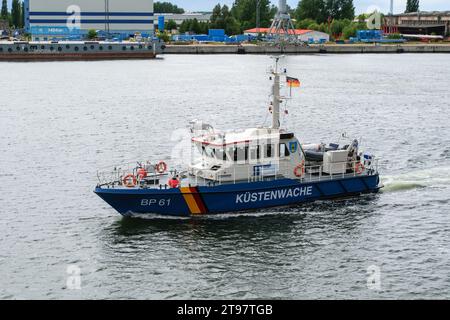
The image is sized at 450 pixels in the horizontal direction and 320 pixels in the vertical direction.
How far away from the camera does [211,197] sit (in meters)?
36.8

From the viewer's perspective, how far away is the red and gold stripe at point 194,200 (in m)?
36.4

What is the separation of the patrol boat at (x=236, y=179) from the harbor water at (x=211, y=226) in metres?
0.71

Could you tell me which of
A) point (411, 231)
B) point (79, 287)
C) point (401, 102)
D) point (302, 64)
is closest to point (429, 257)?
point (411, 231)

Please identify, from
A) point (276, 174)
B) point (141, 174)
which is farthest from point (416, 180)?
point (141, 174)

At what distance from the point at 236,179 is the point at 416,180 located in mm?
14144

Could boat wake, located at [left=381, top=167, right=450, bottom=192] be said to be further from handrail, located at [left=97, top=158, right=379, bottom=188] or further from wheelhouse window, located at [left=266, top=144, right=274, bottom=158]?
wheelhouse window, located at [left=266, top=144, right=274, bottom=158]

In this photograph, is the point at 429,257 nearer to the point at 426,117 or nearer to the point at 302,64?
the point at 426,117

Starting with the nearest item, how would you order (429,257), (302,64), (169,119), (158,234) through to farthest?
(429,257) < (158,234) < (169,119) < (302,64)

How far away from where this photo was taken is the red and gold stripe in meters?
36.4

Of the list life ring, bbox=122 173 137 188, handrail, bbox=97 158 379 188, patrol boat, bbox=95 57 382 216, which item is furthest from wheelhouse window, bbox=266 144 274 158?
life ring, bbox=122 173 137 188

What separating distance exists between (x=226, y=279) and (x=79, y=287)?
5.80m

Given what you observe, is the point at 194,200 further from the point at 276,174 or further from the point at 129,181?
the point at 276,174

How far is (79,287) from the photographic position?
28891 millimetres

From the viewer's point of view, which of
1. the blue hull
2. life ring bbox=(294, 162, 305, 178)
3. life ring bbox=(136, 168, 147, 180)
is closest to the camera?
the blue hull
